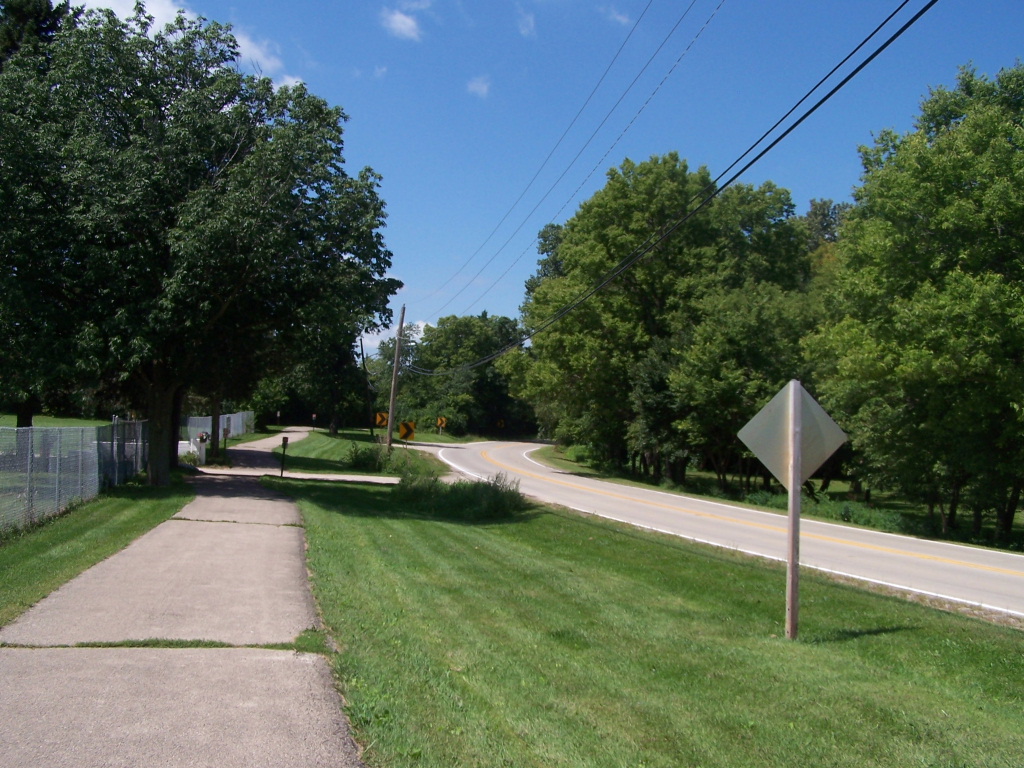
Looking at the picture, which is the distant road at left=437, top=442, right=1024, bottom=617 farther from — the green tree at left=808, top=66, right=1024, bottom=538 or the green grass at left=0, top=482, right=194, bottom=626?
the green grass at left=0, top=482, right=194, bottom=626

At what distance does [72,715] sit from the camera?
5230mm

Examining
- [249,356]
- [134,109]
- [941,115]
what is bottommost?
[249,356]

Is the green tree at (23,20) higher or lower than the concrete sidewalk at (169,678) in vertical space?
higher

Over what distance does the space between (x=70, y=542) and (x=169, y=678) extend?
707 cm

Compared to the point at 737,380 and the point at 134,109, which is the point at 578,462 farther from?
the point at 134,109

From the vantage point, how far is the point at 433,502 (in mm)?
22906

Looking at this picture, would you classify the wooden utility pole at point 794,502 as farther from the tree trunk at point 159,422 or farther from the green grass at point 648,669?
the tree trunk at point 159,422

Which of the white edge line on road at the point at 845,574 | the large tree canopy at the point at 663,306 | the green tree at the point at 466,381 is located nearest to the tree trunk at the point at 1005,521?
the large tree canopy at the point at 663,306

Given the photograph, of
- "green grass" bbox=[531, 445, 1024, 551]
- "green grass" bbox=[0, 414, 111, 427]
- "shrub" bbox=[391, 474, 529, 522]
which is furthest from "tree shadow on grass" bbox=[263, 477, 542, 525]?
"green grass" bbox=[0, 414, 111, 427]

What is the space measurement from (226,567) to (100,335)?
36.2ft

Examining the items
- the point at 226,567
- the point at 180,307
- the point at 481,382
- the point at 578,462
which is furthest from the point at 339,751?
the point at 481,382

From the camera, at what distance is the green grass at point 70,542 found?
8.76 meters

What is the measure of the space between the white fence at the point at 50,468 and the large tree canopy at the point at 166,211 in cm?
212

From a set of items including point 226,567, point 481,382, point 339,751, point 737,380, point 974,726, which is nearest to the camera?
point 339,751
